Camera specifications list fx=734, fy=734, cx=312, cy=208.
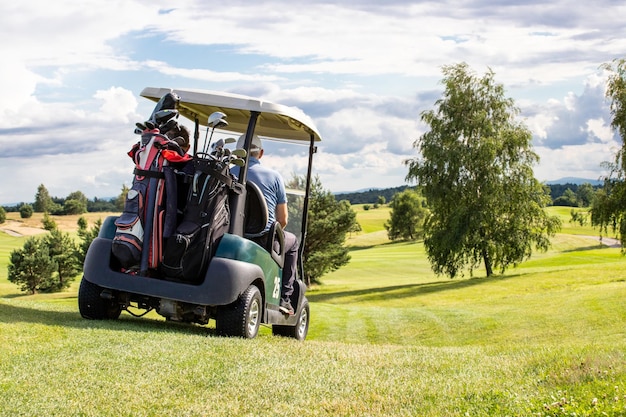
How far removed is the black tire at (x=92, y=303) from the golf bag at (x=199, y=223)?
113 cm

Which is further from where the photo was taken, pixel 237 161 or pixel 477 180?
pixel 477 180

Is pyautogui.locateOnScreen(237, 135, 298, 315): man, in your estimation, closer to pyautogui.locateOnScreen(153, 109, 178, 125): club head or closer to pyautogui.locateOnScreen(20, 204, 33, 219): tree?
pyautogui.locateOnScreen(153, 109, 178, 125): club head

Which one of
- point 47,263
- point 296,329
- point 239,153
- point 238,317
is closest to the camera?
point 238,317

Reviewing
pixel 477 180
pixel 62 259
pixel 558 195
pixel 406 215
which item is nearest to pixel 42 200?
pixel 406 215

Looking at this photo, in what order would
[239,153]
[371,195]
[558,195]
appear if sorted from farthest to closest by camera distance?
1. [371,195]
2. [558,195]
3. [239,153]

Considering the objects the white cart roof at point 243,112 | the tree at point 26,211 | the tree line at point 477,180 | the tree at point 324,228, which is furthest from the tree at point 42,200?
the white cart roof at point 243,112

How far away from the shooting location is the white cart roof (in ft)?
28.2

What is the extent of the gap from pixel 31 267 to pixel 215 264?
49364 millimetres

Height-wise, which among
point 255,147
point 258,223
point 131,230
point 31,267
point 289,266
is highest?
point 255,147

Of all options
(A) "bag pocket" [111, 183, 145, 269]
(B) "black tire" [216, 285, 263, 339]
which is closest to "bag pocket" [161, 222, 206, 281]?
(A) "bag pocket" [111, 183, 145, 269]

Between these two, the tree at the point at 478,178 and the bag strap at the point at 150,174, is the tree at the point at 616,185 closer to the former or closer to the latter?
the tree at the point at 478,178

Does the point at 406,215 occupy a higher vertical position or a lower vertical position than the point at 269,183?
lower

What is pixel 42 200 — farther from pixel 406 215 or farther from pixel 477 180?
pixel 477 180

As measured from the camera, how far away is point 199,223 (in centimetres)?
772
